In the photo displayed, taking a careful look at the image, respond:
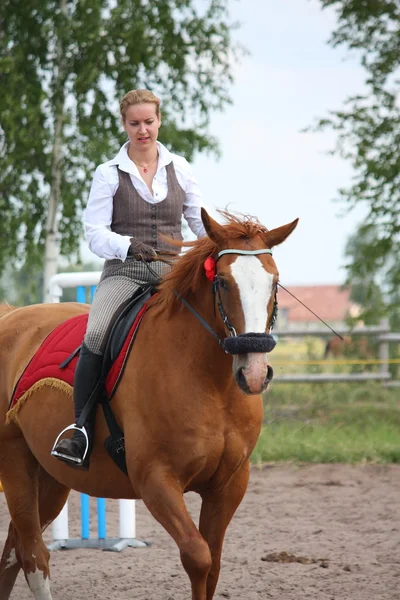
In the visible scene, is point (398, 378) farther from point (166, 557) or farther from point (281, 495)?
point (166, 557)

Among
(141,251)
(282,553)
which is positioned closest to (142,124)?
(141,251)

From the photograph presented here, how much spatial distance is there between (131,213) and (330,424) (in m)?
8.31

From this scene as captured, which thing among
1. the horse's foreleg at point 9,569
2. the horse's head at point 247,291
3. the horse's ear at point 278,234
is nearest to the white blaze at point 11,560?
the horse's foreleg at point 9,569

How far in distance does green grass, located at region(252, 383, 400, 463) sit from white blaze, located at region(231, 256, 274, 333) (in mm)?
6735

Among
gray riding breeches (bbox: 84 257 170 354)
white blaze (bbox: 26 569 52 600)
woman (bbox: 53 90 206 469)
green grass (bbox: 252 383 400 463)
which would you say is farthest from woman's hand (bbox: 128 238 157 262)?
green grass (bbox: 252 383 400 463)

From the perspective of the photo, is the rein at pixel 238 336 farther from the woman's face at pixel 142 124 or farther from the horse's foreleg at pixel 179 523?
the woman's face at pixel 142 124

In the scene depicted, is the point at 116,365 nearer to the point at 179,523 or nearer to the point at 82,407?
the point at 82,407

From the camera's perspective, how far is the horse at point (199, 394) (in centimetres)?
373

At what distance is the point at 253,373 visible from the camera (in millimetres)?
3537

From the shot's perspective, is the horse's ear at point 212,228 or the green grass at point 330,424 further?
the green grass at point 330,424

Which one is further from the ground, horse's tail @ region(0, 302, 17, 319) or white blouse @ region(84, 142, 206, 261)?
white blouse @ region(84, 142, 206, 261)

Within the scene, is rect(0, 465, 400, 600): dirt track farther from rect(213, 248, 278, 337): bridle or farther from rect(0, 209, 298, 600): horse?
rect(213, 248, 278, 337): bridle

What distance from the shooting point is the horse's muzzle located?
11.6 feet

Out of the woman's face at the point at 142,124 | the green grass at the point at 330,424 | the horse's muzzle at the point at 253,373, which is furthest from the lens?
the green grass at the point at 330,424
